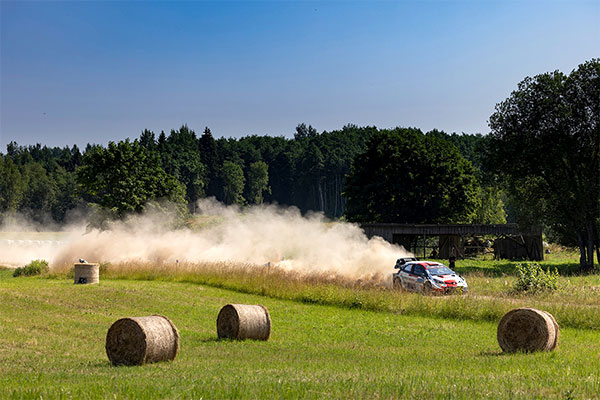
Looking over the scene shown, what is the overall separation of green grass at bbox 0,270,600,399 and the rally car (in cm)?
595

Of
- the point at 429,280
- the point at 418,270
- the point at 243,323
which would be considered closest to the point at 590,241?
the point at 418,270

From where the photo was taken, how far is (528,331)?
18016 mm

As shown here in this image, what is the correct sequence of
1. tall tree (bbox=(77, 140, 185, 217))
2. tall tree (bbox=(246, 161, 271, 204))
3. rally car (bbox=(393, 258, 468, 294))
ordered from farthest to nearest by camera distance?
1. tall tree (bbox=(246, 161, 271, 204))
2. tall tree (bbox=(77, 140, 185, 217))
3. rally car (bbox=(393, 258, 468, 294))

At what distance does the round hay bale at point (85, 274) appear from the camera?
4109cm

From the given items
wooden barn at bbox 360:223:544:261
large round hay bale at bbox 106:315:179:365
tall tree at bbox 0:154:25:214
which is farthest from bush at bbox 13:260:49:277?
tall tree at bbox 0:154:25:214

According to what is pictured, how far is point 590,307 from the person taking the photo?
26.3 metres

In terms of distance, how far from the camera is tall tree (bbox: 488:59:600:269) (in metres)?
59.3

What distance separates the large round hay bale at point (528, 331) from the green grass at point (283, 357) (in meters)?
0.47

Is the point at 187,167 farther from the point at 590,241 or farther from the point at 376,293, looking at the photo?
the point at 376,293

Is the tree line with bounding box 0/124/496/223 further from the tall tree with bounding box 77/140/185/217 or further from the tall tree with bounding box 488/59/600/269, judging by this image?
the tall tree with bounding box 488/59/600/269

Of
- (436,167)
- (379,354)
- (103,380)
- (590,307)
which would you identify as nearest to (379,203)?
(436,167)

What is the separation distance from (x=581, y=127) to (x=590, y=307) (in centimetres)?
3871

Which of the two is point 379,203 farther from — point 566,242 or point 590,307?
point 590,307

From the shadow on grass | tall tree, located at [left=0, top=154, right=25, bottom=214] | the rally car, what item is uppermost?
tall tree, located at [left=0, top=154, right=25, bottom=214]
